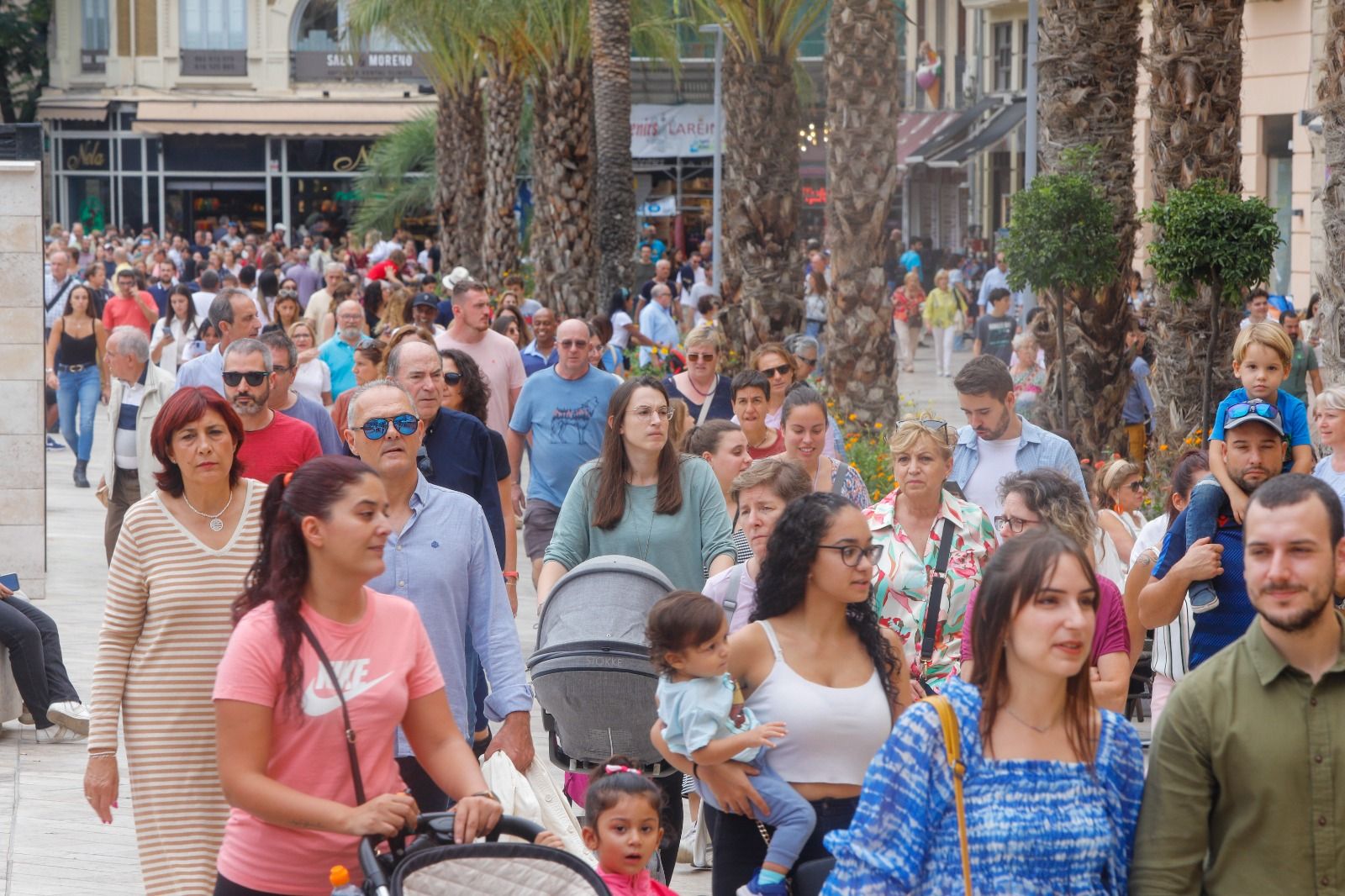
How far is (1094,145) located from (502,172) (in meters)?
14.5

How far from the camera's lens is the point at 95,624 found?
11078mm

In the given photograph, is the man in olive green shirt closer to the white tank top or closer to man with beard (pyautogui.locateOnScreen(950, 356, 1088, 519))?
the white tank top

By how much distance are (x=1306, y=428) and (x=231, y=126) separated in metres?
48.8

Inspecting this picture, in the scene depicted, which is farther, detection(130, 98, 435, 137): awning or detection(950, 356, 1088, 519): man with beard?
detection(130, 98, 435, 137): awning

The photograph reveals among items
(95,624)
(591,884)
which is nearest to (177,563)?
(591,884)

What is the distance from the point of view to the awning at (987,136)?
39.2 m

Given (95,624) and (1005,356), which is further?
(1005,356)

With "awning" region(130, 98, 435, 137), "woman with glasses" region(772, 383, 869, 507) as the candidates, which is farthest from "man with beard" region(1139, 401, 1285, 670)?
"awning" region(130, 98, 435, 137)

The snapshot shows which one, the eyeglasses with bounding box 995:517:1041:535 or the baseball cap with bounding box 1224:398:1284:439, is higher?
the baseball cap with bounding box 1224:398:1284:439

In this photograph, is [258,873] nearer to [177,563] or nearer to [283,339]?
[177,563]

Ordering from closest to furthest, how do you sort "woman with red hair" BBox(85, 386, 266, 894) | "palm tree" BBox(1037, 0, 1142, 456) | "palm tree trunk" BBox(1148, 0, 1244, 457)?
"woman with red hair" BBox(85, 386, 266, 894), "palm tree trunk" BBox(1148, 0, 1244, 457), "palm tree" BBox(1037, 0, 1142, 456)

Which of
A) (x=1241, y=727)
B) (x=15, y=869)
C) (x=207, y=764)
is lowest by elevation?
(x=15, y=869)

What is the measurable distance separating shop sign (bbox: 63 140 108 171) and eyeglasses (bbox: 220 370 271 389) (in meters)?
52.2

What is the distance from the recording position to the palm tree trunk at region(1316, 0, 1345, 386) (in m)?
10.5
